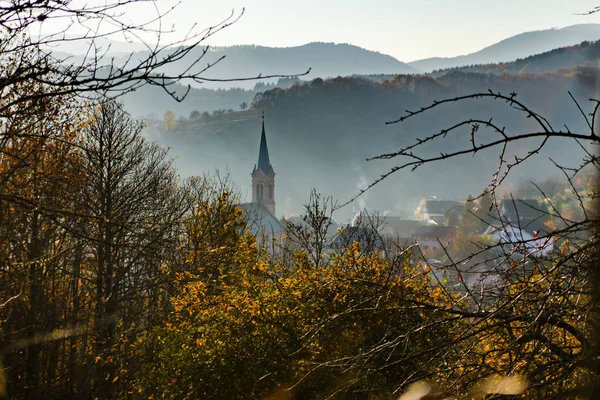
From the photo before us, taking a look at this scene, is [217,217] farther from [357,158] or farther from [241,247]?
[357,158]

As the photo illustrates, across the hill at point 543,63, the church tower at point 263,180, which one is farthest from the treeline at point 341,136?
the church tower at point 263,180

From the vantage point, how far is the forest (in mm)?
2281

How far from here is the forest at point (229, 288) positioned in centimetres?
228

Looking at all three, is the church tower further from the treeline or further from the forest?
the forest

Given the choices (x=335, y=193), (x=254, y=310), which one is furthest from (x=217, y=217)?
(x=335, y=193)

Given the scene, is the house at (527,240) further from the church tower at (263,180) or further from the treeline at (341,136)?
the treeline at (341,136)

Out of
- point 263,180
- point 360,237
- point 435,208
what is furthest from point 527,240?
point 435,208

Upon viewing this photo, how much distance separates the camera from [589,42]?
7456 centimetres

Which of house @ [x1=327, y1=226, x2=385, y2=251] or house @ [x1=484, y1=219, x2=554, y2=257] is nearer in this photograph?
house @ [x1=484, y1=219, x2=554, y2=257]

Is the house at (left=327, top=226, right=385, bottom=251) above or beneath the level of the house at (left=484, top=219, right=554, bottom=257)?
beneath

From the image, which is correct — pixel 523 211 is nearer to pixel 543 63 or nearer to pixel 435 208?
pixel 435 208

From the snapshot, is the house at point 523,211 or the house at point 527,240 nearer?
the house at point 527,240

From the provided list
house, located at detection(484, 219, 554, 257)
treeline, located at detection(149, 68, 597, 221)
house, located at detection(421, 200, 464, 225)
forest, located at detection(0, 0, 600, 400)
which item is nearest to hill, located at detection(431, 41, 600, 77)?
treeline, located at detection(149, 68, 597, 221)

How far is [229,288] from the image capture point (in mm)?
7273
